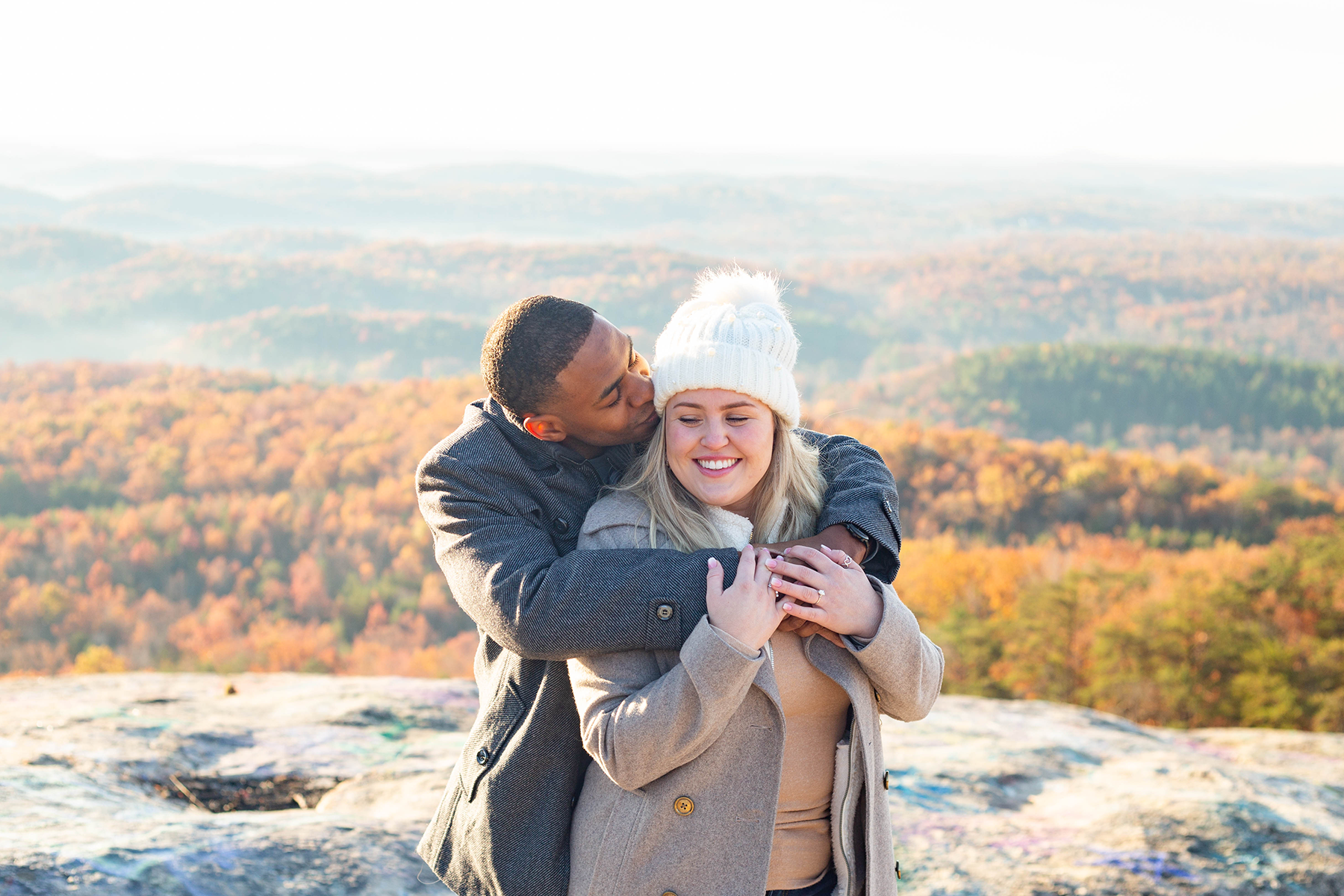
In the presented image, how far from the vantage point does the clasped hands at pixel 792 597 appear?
2.12m

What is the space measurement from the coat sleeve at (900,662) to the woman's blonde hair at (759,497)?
327 mm

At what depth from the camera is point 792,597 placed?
2.24 meters

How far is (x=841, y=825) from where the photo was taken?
2.32m

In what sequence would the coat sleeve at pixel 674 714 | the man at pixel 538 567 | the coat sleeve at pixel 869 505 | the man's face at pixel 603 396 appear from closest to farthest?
the coat sleeve at pixel 674 714, the man at pixel 538 567, the man's face at pixel 603 396, the coat sleeve at pixel 869 505

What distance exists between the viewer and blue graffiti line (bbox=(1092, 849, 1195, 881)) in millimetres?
3967

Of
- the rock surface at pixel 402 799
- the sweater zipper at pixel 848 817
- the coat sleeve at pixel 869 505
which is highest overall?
the coat sleeve at pixel 869 505

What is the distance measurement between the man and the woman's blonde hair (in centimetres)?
9

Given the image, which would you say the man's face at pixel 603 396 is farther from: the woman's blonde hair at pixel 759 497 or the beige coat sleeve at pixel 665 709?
the beige coat sleeve at pixel 665 709

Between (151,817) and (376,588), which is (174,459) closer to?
(376,588)

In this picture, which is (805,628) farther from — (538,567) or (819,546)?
(538,567)

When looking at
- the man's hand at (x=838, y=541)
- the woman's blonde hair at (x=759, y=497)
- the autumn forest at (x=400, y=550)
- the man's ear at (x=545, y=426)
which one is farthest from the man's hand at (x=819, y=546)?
the autumn forest at (x=400, y=550)

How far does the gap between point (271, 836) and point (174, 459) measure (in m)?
66.6

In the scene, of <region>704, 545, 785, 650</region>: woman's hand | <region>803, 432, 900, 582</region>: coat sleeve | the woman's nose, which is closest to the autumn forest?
<region>803, 432, 900, 582</region>: coat sleeve

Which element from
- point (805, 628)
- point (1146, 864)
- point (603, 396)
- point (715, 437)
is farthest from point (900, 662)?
point (1146, 864)
